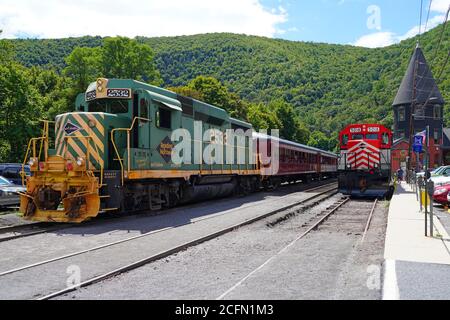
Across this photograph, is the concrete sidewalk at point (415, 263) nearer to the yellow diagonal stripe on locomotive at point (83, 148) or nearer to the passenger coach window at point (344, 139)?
the yellow diagonal stripe on locomotive at point (83, 148)

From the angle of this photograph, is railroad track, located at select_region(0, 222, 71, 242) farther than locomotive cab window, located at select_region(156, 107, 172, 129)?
No

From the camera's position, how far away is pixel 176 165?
14.4 metres

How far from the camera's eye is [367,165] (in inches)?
834

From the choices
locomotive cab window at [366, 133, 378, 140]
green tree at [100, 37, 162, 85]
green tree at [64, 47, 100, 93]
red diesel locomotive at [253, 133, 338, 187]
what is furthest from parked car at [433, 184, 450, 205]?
green tree at [100, 37, 162, 85]

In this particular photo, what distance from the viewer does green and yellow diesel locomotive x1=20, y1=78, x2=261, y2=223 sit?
1107 centimetres

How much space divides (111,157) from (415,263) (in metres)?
8.54

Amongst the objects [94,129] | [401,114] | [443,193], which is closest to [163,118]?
[94,129]

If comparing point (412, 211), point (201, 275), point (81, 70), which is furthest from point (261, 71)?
point (201, 275)

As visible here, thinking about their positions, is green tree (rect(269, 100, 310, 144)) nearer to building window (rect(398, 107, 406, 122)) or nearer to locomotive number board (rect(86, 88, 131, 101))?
building window (rect(398, 107, 406, 122))

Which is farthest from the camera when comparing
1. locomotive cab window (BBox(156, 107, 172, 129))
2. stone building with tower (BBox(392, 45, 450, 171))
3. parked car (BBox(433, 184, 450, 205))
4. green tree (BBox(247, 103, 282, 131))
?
stone building with tower (BBox(392, 45, 450, 171))

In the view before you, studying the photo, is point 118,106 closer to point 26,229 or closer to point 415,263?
point 26,229

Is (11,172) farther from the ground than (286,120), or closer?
closer
